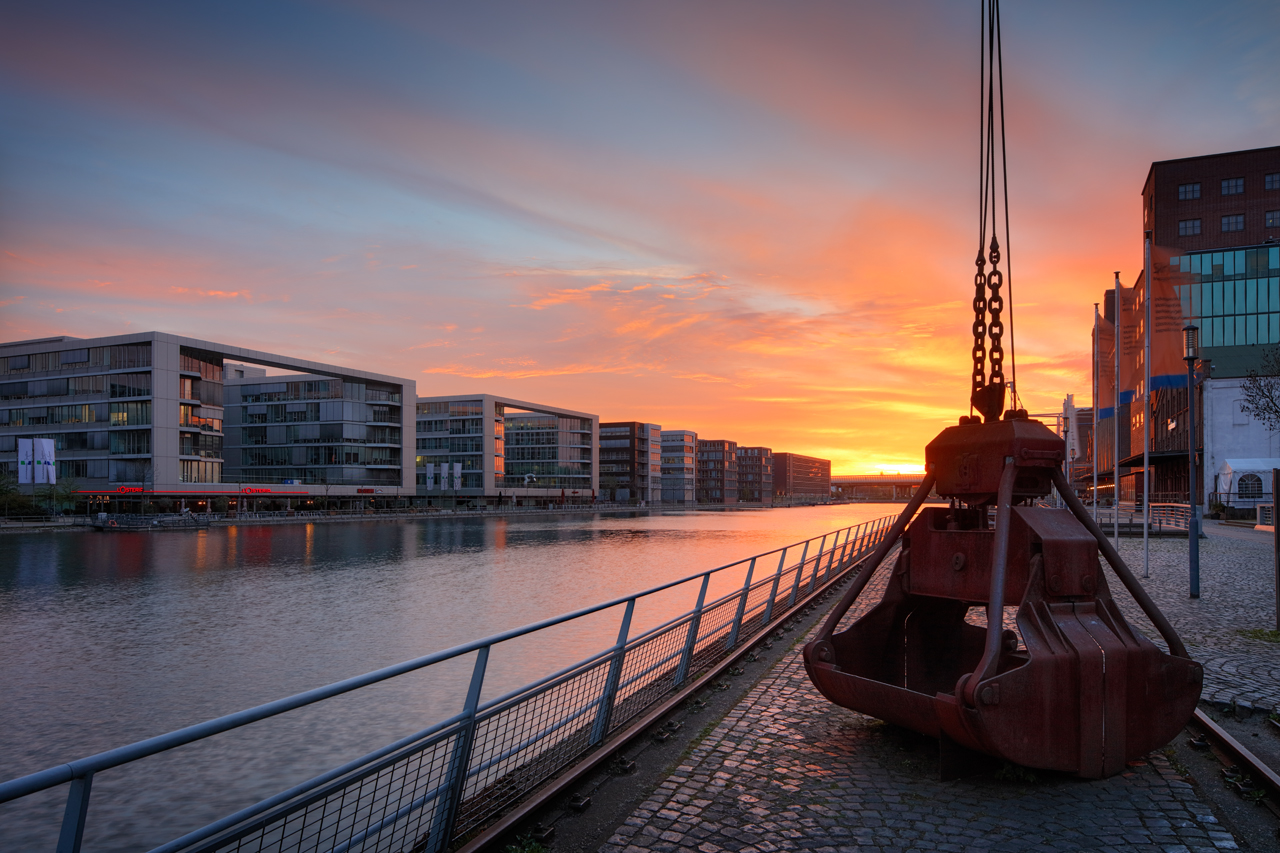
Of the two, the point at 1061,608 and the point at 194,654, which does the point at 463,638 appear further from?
the point at 1061,608

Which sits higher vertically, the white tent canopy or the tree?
the tree

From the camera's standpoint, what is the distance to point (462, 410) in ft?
421

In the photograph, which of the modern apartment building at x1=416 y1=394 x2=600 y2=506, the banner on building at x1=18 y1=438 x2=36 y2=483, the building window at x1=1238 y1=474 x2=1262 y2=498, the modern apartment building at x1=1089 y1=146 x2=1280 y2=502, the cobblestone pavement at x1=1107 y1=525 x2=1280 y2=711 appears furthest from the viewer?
the modern apartment building at x1=416 y1=394 x2=600 y2=506

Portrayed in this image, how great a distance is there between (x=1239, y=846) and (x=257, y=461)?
115607 millimetres

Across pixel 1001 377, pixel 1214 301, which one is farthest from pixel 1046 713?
pixel 1214 301

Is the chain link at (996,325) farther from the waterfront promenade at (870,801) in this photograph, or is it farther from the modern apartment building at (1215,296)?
the modern apartment building at (1215,296)

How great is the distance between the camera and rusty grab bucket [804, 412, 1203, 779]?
525cm

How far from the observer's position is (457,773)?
4.87m

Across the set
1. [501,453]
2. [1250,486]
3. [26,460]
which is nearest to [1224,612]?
[1250,486]

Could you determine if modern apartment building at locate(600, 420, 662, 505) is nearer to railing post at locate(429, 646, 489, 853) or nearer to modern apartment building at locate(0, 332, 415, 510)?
modern apartment building at locate(0, 332, 415, 510)

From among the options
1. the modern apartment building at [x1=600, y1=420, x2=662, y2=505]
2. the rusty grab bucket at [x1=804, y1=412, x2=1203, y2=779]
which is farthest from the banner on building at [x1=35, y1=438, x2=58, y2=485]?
the modern apartment building at [x1=600, y1=420, x2=662, y2=505]

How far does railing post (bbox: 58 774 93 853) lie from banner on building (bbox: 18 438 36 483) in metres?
72.9

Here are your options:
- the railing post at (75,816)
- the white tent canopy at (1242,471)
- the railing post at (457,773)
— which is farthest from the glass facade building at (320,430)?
the railing post at (75,816)

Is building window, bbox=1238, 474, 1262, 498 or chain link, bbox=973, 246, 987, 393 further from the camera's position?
building window, bbox=1238, 474, 1262, 498
